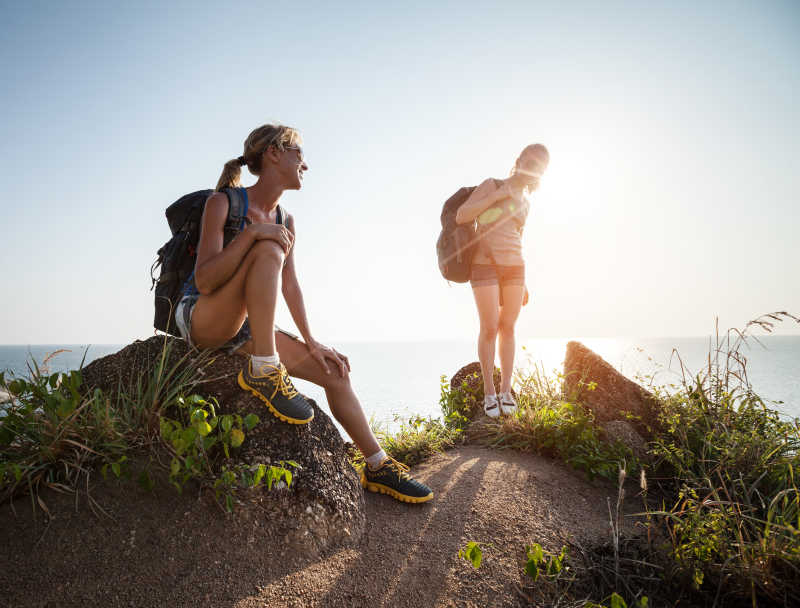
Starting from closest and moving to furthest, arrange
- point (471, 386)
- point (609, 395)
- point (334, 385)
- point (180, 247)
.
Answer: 1. point (180, 247)
2. point (334, 385)
3. point (609, 395)
4. point (471, 386)

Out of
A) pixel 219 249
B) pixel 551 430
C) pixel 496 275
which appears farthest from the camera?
pixel 496 275

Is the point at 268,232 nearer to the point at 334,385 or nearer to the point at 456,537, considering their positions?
the point at 334,385

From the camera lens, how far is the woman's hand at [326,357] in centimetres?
248

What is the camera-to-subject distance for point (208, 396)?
2.24 m

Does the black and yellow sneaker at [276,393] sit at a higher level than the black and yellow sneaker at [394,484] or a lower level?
higher

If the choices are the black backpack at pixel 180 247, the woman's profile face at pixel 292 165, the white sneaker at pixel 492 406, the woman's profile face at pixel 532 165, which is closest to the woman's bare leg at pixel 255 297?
the black backpack at pixel 180 247

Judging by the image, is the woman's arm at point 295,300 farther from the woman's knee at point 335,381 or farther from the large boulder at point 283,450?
the large boulder at point 283,450

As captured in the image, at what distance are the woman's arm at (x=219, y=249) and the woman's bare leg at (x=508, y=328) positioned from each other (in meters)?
2.64

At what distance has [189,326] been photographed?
2.33 meters

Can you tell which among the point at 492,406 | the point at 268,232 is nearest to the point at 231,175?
the point at 268,232

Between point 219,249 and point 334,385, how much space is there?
105cm

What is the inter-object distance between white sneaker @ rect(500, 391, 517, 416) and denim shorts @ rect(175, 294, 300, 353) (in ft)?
8.59

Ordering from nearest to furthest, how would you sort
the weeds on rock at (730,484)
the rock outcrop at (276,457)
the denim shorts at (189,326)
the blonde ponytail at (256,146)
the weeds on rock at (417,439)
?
the weeds on rock at (730,484) < the rock outcrop at (276,457) < the denim shorts at (189,326) < the blonde ponytail at (256,146) < the weeds on rock at (417,439)

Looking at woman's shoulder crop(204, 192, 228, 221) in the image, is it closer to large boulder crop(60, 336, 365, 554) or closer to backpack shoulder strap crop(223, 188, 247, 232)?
backpack shoulder strap crop(223, 188, 247, 232)
